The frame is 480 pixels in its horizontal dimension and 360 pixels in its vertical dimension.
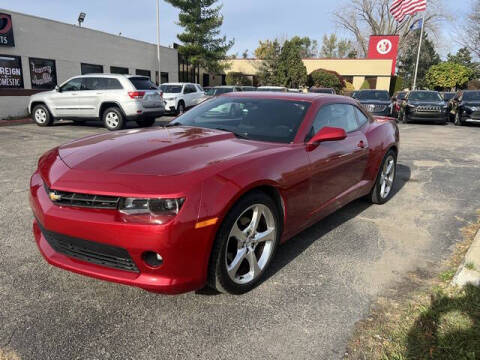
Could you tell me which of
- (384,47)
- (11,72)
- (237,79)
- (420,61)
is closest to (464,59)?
(420,61)

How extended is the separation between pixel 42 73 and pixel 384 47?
31.7m

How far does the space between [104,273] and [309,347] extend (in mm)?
1339

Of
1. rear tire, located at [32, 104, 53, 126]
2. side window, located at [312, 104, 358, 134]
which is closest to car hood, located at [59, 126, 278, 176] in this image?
side window, located at [312, 104, 358, 134]

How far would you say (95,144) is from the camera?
3053mm

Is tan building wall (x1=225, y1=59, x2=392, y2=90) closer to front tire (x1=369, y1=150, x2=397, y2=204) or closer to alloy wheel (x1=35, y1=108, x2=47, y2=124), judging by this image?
alloy wheel (x1=35, y1=108, x2=47, y2=124)

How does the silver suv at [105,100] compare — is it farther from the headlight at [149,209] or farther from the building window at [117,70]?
the headlight at [149,209]

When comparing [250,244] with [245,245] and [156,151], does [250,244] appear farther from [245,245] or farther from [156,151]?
[156,151]

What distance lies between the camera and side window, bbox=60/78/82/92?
12.3 m

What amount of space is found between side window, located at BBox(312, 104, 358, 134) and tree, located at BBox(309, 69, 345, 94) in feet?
96.1

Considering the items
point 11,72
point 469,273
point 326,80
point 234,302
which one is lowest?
point 234,302

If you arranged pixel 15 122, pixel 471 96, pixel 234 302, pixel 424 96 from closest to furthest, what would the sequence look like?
pixel 234 302, pixel 15 122, pixel 471 96, pixel 424 96

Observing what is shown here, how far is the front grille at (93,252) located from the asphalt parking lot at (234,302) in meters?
0.39

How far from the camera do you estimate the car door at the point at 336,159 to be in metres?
3.37

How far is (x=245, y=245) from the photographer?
274cm
